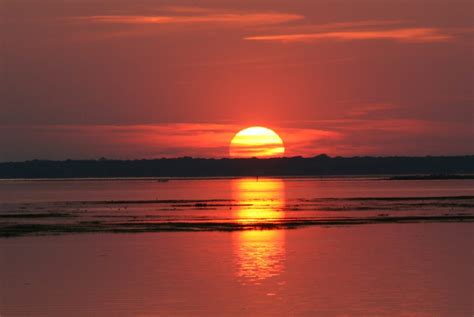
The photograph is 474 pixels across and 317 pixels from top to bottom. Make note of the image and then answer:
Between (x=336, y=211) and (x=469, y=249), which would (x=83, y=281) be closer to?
(x=469, y=249)

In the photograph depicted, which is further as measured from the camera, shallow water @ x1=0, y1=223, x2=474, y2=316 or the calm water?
the calm water

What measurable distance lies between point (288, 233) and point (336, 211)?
20724mm

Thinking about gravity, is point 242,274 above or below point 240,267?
below

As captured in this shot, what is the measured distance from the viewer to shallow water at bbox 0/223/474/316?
25438 millimetres

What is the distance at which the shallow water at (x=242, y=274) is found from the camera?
25438mm

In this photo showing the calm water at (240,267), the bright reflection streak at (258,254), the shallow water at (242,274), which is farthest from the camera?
the bright reflection streak at (258,254)

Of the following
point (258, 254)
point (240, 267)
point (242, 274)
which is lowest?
point (242, 274)

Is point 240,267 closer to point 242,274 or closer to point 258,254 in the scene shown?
point 242,274

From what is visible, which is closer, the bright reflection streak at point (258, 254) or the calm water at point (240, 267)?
the calm water at point (240, 267)

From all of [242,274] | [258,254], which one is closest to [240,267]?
[242,274]

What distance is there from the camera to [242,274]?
31328 millimetres

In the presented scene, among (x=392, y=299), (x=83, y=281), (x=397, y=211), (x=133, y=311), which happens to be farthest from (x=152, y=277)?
(x=397, y=211)

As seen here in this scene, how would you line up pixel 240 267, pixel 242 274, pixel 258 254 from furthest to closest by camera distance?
1. pixel 258 254
2. pixel 240 267
3. pixel 242 274

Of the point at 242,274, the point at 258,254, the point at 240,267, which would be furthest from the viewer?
the point at 258,254
